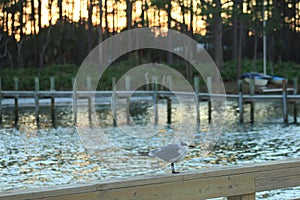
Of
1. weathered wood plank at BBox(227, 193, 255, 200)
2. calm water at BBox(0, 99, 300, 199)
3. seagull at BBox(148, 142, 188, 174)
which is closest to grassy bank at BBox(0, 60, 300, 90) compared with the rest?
calm water at BBox(0, 99, 300, 199)

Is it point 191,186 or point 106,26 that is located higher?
point 106,26

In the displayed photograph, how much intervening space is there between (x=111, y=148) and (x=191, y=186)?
48.7 feet

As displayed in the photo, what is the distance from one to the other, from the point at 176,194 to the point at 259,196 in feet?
23.2

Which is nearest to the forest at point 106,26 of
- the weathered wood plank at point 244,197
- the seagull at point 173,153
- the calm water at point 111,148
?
the calm water at point 111,148

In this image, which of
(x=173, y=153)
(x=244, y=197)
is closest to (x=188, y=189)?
(x=244, y=197)

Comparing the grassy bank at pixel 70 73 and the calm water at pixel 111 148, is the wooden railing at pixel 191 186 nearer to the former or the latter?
the calm water at pixel 111 148

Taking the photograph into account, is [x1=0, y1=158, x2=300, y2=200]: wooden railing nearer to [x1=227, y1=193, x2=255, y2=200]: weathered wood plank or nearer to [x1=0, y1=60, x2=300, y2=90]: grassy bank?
[x1=227, y1=193, x2=255, y2=200]: weathered wood plank

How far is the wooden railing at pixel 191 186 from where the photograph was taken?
3844 mm

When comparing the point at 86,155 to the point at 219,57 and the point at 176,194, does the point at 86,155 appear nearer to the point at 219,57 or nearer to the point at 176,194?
the point at 176,194

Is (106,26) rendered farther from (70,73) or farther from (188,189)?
(188,189)

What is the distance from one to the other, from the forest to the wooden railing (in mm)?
40311

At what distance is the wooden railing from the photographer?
3844 millimetres

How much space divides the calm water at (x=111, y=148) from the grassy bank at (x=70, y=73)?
10.8m

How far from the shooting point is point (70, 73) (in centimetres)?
4731
